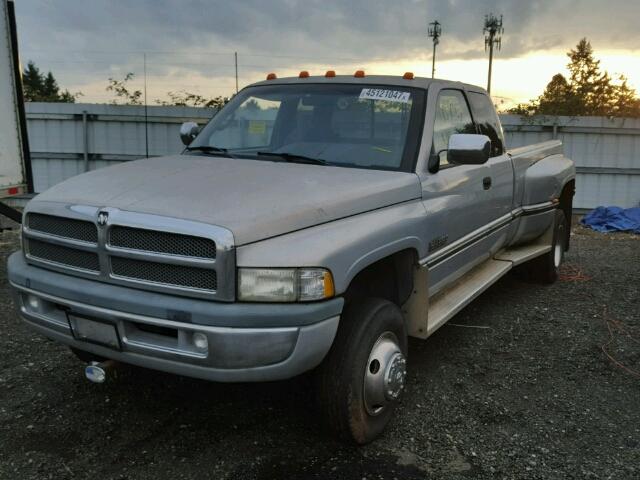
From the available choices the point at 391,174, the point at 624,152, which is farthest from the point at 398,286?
the point at 624,152

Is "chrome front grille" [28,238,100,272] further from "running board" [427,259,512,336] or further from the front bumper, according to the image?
"running board" [427,259,512,336]

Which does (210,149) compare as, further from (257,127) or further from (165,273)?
(165,273)

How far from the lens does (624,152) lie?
486 inches

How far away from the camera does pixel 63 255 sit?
300 centimetres

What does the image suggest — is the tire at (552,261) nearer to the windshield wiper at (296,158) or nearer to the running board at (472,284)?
the running board at (472,284)

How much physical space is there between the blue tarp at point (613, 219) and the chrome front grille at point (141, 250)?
10.1 meters

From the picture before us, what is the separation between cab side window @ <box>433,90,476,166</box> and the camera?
3943 millimetres

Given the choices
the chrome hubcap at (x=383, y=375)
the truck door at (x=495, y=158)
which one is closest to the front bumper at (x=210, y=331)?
the chrome hubcap at (x=383, y=375)

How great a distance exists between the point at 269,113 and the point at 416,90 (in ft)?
3.49

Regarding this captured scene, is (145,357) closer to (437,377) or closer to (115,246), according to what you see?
(115,246)

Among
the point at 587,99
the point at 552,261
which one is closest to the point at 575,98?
the point at 587,99

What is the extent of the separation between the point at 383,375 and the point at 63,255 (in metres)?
1.75

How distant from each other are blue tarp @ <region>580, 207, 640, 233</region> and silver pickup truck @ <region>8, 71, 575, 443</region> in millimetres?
7636

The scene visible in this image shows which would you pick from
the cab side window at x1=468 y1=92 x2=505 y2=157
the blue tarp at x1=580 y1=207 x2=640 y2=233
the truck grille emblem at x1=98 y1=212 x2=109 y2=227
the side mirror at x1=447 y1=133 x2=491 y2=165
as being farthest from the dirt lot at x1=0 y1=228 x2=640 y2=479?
the blue tarp at x1=580 y1=207 x2=640 y2=233
